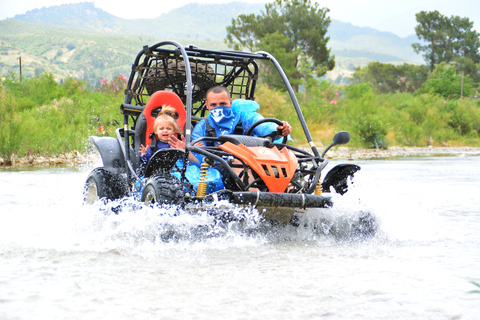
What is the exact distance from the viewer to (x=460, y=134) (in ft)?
97.6

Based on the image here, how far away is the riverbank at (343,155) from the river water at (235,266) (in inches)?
364

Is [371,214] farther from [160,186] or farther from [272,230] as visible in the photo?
[160,186]

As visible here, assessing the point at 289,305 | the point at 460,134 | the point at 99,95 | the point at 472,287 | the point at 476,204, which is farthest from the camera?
the point at 460,134

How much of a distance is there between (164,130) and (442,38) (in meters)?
65.3

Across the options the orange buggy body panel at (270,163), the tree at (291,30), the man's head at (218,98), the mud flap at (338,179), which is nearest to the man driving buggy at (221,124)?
the man's head at (218,98)

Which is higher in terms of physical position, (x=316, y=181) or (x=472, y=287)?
(x=316, y=181)

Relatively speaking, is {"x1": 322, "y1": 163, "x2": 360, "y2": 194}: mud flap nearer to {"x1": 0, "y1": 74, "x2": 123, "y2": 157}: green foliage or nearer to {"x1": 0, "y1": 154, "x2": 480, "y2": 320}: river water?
{"x1": 0, "y1": 154, "x2": 480, "y2": 320}: river water

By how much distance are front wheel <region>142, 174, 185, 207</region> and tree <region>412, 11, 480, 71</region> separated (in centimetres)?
6490

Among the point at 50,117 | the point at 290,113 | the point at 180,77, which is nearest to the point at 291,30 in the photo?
the point at 290,113

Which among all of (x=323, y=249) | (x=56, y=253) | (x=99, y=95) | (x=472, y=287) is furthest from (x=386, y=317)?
(x=99, y=95)

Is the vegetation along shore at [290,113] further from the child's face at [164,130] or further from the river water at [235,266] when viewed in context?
the river water at [235,266]

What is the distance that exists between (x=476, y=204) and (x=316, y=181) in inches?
151

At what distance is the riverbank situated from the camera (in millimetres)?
16234

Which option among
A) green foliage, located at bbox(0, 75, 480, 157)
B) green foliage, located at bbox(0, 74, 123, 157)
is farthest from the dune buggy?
green foliage, located at bbox(0, 75, 480, 157)
